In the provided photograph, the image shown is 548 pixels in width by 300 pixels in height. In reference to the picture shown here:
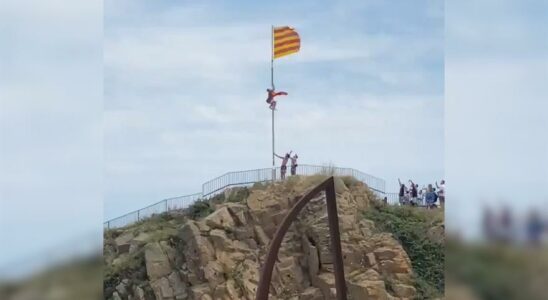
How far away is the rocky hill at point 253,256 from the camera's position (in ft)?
23.8

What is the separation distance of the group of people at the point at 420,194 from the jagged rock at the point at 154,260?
177cm

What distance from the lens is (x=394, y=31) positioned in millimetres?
6855

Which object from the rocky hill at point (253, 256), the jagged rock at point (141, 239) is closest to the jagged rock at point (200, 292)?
the rocky hill at point (253, 256)

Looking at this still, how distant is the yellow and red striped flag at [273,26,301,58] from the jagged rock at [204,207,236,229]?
1.23 metres

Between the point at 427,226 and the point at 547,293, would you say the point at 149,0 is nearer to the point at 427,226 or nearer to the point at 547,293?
the point at 427,226

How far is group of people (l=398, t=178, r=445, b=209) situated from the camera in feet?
22.8


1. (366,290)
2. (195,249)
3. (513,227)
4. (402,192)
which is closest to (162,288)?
(195,249)

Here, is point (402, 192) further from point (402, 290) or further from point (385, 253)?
point (402, 290)

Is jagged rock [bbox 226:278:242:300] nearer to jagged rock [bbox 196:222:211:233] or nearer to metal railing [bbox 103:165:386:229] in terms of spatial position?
jagged rock [bbox 196:222:211:233]

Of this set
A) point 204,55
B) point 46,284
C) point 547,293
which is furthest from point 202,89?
point 547,293

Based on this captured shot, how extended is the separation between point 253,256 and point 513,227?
8.06ft

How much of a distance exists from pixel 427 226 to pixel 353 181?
655mm

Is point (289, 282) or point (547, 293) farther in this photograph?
point (289, 282)

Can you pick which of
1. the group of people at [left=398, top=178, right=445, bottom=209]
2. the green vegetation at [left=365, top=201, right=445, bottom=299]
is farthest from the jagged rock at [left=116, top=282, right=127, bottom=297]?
the group of people at [left=398, top=178, right=445, bottom=209]
